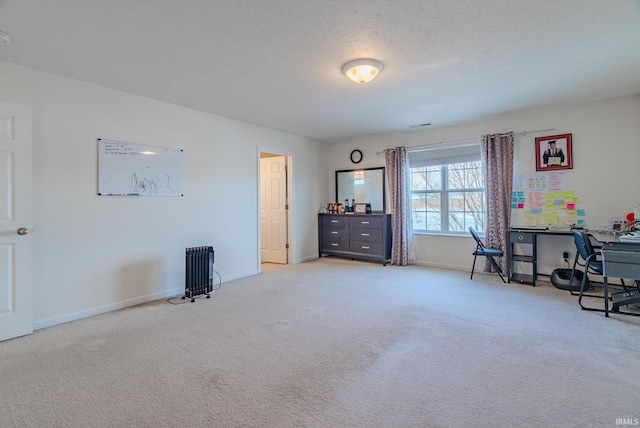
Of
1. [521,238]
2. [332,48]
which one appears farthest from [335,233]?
[332,48]

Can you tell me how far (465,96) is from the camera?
12.7ft

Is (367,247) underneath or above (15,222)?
underneath

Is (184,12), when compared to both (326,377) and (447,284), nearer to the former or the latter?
(326,377)

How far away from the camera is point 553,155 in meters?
4.43

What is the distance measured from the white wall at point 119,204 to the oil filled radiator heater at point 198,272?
385 mm

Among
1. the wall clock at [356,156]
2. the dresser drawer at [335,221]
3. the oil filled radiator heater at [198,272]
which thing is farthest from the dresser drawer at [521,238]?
the oil filled radiator heater at [198,272]

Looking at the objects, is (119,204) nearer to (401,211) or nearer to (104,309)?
(104,309)

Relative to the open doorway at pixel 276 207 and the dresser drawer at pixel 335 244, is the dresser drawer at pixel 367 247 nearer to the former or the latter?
the dresser drawer at pixel 335 244

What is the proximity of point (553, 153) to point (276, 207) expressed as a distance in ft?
14.9

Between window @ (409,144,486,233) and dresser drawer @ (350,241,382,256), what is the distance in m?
0.78

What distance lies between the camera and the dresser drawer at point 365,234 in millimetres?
5766

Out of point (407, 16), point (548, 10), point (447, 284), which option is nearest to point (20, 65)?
point (407, 16)

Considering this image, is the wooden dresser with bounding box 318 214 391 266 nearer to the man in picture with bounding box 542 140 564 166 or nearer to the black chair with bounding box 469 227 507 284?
the black chair with bounding box 469 227 507 284

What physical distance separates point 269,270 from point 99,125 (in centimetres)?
322
